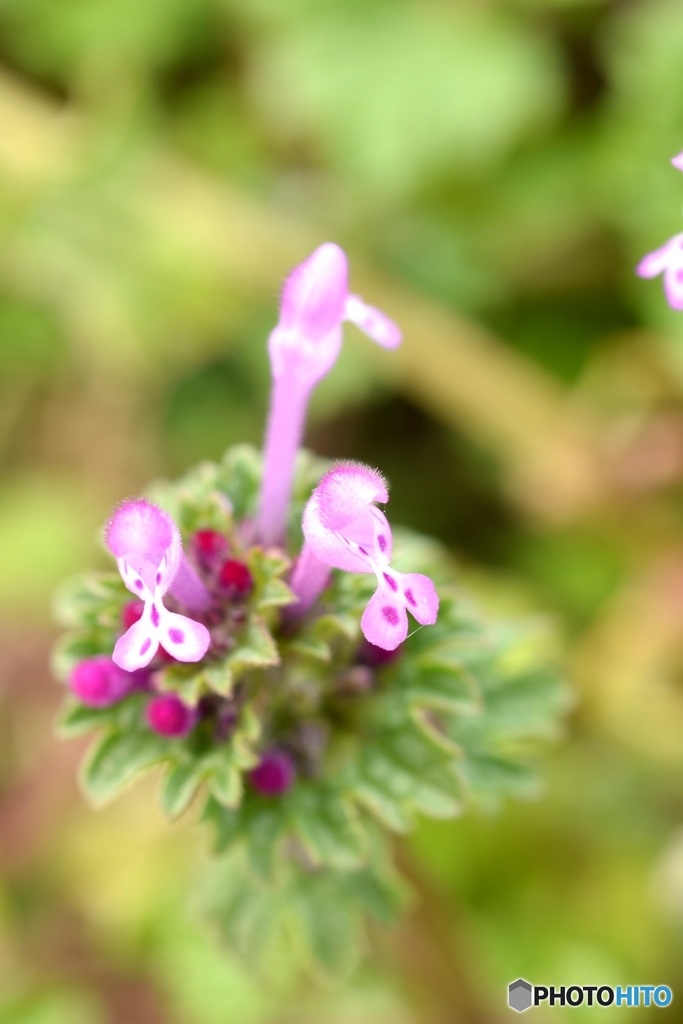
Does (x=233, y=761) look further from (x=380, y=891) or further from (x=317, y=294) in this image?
(x=317, y=294)

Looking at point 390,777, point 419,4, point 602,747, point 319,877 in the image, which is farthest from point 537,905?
point 419,4

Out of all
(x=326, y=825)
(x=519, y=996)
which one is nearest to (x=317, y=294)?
(x=326, y=825)

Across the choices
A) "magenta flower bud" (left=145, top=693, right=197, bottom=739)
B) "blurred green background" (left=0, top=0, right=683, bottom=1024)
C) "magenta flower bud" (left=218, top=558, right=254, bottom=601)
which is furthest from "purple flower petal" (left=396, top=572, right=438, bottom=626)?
"blurred green background" (left=0, top=0, right=683, bottom=1024)

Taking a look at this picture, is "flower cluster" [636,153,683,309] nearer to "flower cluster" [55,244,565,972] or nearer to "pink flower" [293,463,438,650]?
"flower cluster" [55,244,565,972]

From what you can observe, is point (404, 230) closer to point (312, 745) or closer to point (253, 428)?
point (253, 428)

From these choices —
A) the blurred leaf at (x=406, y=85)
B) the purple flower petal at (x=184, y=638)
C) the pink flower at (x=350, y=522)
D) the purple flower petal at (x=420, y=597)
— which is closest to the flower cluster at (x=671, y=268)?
the pink flower at (x=350, y=522)
